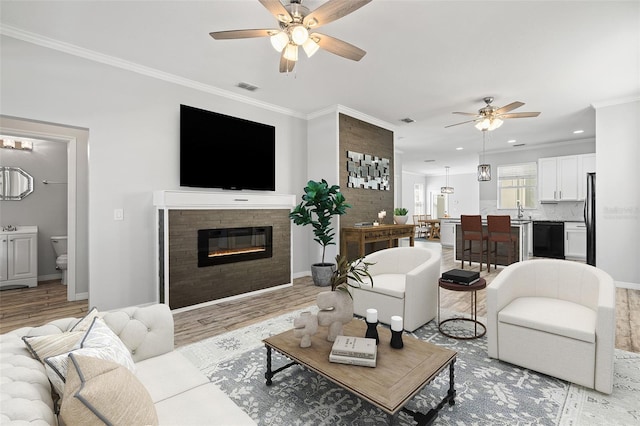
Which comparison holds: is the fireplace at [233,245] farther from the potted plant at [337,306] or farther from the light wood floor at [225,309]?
the potted plant at [337,306]

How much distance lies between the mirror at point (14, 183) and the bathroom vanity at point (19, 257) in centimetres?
54

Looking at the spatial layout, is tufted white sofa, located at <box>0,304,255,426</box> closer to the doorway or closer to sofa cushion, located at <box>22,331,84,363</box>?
sofa cushion, located at <box>22,331,84,363</box>

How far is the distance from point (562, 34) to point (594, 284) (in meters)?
2.35

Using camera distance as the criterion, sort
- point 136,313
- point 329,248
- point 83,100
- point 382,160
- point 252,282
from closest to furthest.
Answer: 1. point 136,313
2. point 83,100
3. point 252,282
4. point 329,248
5. point 382,160

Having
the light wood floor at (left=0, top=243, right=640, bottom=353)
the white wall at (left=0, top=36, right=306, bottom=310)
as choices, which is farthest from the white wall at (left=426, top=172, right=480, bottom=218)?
the white wall at (left=0, top=36, right=306, bottom=310)

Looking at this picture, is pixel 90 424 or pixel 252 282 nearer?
pixel 90 424

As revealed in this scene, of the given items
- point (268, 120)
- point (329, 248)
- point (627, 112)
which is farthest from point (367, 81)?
point (627, 112)

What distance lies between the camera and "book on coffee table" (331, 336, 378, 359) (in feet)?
5.65

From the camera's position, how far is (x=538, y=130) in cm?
657

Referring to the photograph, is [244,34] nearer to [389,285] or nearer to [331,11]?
[331,11]

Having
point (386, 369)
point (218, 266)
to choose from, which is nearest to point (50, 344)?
point (386, 369)

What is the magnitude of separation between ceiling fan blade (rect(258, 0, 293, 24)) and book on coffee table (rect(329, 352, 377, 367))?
2252 millimetres

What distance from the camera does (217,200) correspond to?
4.05 metres

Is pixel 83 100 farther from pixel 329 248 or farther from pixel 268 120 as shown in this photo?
pixel 329 248
